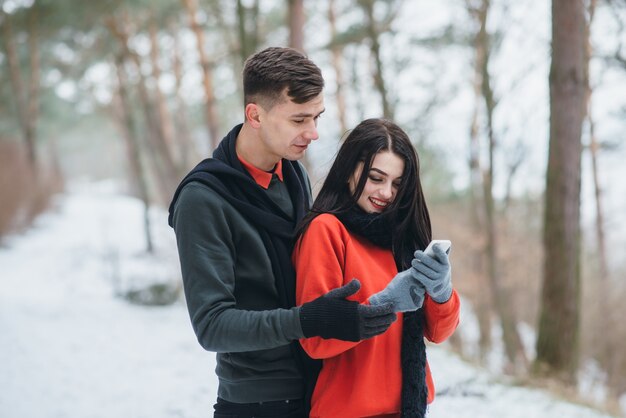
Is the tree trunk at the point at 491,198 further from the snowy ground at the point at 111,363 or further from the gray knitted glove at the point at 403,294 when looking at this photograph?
the gray knitted glove at the point at 403,294

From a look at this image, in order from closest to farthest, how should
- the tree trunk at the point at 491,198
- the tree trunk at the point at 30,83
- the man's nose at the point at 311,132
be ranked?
the man's nose at the point at 311,132, the tree trunk at the point at 491,198, the tree trunk at the point at 30,83

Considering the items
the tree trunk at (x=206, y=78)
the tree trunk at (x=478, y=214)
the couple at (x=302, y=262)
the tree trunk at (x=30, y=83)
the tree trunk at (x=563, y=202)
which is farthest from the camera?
the tree trunk at (x=30, y=83)

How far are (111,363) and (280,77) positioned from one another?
595 centimetres

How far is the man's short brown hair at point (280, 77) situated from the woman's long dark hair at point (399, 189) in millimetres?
224

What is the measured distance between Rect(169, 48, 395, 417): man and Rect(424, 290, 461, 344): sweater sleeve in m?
0.25

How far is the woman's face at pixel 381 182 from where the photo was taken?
212 centimetres

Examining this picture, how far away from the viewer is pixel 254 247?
203 centimetres

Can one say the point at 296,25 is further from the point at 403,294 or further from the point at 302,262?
the point at 403,294

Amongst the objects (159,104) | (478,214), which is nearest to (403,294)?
(478,214)

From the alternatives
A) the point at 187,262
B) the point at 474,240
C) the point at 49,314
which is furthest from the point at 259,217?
the point at 474,240

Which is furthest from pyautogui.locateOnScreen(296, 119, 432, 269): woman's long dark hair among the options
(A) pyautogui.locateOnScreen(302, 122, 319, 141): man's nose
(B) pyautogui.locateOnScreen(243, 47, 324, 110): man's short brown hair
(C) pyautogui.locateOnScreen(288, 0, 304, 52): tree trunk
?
(C) pyautogui.locateOnScreen(288, 0, 304, 52): tree trunk

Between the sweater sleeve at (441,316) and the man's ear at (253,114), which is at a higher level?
the man's ear at (253,114)

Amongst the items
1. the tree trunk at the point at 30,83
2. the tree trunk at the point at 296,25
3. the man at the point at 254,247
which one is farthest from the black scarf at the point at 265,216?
the tree trunk at the point at 30,83

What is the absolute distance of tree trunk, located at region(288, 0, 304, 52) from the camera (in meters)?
8.92
